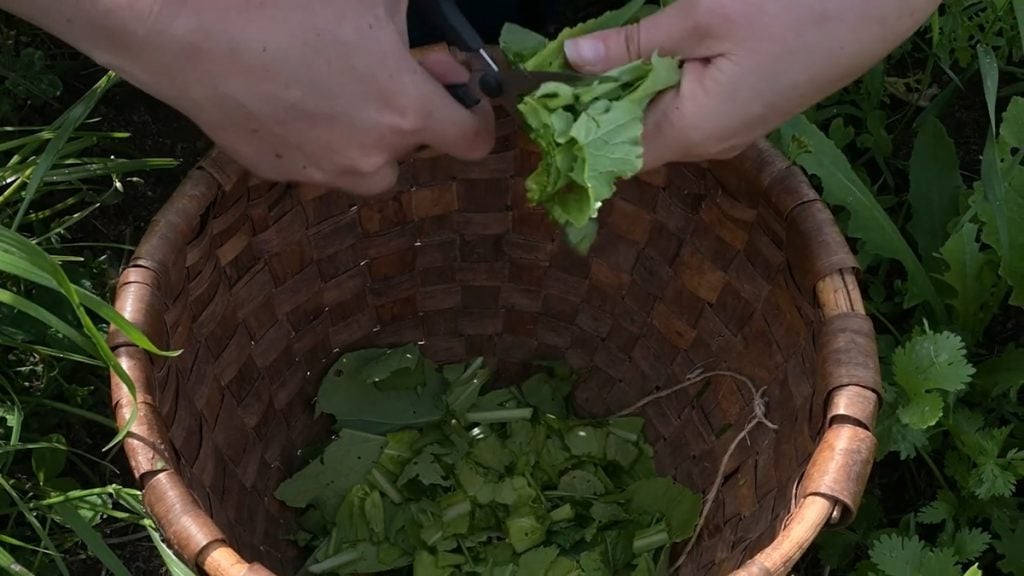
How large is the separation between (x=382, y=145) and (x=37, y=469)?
0.54 meters

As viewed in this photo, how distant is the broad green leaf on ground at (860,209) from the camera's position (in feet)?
3.89

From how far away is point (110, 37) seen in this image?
2.57ft

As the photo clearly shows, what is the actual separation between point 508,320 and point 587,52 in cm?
52

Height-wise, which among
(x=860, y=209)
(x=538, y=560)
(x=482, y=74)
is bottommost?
(x=538, y=560)

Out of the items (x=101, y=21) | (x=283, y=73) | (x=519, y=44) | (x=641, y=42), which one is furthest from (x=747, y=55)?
(x=101, y=21)

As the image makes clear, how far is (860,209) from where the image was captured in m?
1.20

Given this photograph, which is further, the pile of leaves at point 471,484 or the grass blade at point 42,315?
the pile of leaves at point 471,484

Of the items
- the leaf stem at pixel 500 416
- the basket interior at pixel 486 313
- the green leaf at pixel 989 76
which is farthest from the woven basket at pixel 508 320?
the green leaf at pixel 989 76

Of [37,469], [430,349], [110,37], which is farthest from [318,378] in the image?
[110,37]

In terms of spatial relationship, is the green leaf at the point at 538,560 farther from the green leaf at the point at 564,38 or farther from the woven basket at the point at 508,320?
the green leaf at the point at 564,38

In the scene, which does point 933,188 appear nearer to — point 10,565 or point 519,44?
point 519,44

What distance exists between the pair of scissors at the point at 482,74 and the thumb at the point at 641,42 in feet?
0.06

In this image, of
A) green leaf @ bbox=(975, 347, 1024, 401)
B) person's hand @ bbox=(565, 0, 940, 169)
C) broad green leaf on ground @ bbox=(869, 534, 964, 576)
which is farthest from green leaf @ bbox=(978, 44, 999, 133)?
broad green leaf on ground @ bbox=(869, 534, 964, 576)

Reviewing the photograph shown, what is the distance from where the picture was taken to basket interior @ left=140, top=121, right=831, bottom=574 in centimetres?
104
